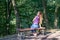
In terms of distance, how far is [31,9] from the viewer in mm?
25250

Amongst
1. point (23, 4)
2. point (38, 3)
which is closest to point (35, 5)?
point (38, 3)

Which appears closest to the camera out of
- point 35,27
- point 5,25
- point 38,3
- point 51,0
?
point 35,27

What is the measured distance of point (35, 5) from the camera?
2331cm

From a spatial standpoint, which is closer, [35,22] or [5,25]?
[35,22]

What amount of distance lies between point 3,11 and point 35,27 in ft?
43.5

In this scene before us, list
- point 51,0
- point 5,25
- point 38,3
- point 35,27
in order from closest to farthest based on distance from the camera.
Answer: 1. point 35,27
2. point 51,0
3. point 38,3
4. point 5,25

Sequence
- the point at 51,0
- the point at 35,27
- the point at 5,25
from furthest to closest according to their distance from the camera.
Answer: the point at 5,25, the point at 51,0, the point at 35,27

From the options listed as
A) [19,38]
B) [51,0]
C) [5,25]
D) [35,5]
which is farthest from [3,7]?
[19,38]

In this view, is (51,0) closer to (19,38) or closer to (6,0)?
(6,0)

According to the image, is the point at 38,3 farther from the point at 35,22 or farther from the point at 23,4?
the point at 35,22

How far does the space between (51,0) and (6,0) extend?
6245 mm

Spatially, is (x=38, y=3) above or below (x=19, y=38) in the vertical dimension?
above

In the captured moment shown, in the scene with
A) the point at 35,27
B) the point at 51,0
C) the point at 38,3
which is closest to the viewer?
the point at 35,27

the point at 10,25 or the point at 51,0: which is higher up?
the point at 51,0
